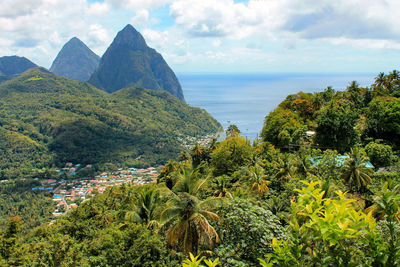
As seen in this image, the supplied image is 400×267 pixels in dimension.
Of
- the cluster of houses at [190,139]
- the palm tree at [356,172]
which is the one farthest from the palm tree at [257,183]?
the cluster of houses at [190,139]

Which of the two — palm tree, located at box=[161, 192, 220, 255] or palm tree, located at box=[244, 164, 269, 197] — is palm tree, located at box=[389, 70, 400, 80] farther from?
palm tree, located at box=[161, 192, 220, 255]

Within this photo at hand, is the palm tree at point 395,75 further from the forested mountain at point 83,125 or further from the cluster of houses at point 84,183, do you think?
the forested mountain at point 83,125

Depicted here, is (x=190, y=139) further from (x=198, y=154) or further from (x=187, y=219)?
(x=187, y=219)

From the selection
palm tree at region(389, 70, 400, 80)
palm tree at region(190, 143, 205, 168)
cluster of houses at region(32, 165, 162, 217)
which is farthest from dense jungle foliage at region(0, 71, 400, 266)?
cluster of houses at region(32, 165, 162, 217)

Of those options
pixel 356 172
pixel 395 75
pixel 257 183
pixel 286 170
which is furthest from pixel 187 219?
pixel 395 75

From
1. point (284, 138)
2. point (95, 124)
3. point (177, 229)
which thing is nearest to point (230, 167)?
point (284, 138)

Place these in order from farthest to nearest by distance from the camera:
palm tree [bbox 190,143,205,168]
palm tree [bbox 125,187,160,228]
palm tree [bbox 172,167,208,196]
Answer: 1. palm tree [bbox 190,143,205,168]
2. palm tree [bbox 125,187,160,228]
3. palm tree [bbox 172,167,208,196]
